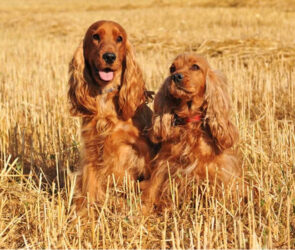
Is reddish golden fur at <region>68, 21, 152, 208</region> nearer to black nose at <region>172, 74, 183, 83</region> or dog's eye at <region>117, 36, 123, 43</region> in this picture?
dog's eye at <region>117, 36, 123, 43</region>

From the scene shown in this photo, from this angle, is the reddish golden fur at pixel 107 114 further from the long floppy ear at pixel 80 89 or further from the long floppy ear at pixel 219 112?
the long floppy ear at pixel 219 112

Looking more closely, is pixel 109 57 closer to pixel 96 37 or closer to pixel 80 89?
pixel 96 37

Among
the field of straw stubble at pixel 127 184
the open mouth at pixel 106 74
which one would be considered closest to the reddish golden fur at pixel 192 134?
the field of straw stubble at pixel 127 184

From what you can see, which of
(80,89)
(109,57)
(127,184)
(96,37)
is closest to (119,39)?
(96,37)

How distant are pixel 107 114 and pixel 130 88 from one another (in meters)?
0.28

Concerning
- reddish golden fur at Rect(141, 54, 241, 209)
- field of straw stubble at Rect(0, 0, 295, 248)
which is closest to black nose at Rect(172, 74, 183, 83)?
reddish golden fur at Rect(141, 54, 241, 209)

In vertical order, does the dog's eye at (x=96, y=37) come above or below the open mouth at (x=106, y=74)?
above

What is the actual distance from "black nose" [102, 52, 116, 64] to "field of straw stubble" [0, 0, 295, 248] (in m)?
0.94

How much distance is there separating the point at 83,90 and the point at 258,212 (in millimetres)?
1675

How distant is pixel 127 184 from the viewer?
11.2 ft

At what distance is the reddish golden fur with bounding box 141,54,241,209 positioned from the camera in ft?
10.8

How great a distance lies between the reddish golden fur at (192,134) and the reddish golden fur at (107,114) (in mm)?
193

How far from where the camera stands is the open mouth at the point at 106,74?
351cm

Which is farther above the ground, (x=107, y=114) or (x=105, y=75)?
(x=105, y=75)
